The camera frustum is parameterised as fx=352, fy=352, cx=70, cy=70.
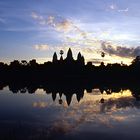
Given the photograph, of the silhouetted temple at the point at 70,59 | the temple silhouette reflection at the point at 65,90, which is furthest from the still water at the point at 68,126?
the silhouetted temple at the point at 70,59

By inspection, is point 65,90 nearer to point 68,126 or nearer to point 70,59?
point 68,126

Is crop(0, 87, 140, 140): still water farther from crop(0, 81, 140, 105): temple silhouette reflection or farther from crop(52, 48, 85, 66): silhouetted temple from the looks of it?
crop(52, 48, 85, 66): silhouetted temple

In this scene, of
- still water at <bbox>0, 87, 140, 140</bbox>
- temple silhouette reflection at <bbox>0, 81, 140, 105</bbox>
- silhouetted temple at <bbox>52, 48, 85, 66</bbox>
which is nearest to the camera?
still water at <bbox>0, 87, 140, 140</bbox>

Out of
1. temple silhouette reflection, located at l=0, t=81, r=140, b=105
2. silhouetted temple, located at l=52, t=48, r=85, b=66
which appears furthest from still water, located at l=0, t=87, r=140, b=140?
silhouetted temple, located at l=52, t=48, r=85, b=66

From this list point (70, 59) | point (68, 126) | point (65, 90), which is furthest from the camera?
point (70, 59)

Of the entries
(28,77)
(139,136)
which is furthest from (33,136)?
(28,77)

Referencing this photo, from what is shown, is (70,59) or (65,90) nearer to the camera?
(65,90)

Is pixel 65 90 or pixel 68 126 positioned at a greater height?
pixel 68 126

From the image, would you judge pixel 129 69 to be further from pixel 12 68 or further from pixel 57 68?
pixel 12 68

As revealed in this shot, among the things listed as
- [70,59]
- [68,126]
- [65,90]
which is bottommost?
[65,90]

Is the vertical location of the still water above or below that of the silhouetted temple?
below

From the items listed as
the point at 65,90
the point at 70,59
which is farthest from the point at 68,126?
the point at 70,59

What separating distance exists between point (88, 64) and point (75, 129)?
400ft

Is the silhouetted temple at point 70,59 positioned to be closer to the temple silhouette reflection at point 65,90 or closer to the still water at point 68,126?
the temple silhouette reflection at point 65,90
